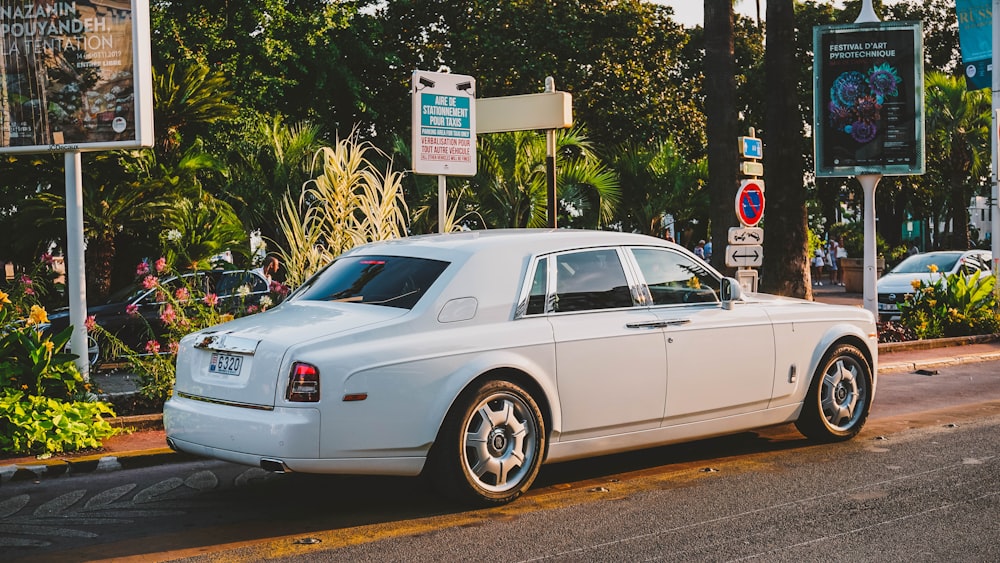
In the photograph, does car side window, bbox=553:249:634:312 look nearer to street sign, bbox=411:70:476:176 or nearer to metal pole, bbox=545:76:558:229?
street sign, bbox=411:70:476:176

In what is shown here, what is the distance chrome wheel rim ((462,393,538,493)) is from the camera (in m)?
6.24

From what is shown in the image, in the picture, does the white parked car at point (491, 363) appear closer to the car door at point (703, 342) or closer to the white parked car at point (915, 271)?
the car door at point (703, 342)

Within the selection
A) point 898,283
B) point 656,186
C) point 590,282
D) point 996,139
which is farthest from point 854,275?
point 590,282

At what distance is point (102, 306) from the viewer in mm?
15133

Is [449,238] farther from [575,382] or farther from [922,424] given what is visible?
[922,424]

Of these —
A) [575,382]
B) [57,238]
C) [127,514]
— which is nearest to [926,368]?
[575,382]

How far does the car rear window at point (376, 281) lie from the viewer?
656cm

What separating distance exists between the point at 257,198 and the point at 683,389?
1524 cm

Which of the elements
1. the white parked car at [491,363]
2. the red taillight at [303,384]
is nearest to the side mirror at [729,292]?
the white parked car at [491,363]

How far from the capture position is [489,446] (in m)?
6.30

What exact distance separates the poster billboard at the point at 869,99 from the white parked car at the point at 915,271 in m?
3.97

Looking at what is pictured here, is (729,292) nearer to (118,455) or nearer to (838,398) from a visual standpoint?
(838,398)

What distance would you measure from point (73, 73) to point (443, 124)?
12.0 ft

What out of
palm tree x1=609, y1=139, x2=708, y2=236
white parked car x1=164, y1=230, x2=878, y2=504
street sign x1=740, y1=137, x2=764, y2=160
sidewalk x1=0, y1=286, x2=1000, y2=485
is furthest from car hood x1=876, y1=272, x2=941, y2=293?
white parked car x1=164, y1=230, x2=878, y2=504
